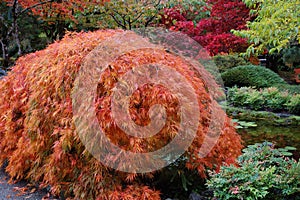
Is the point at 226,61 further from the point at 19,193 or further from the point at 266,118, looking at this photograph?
the point at 19,193

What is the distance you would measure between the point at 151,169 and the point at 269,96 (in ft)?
17.8

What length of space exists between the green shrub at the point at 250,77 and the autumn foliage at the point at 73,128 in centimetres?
576

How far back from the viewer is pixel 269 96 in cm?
688

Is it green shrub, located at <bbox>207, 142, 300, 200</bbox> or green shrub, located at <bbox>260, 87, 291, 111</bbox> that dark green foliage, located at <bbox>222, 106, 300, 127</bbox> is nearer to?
green shrub, located at <bbox>260, 87, 291, 111</bbox>

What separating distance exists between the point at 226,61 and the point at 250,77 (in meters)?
1.21

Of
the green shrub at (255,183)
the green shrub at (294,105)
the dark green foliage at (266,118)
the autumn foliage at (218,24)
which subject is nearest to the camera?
the green shrub at (255,183)

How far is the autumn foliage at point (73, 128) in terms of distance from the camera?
220cm

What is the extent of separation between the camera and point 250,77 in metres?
8.38

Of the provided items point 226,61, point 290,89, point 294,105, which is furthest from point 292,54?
point 294,105

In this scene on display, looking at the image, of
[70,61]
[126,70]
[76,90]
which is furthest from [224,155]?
[70,61]

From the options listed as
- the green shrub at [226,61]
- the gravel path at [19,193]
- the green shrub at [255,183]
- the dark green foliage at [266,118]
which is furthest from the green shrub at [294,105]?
the gravel path at [19,193]

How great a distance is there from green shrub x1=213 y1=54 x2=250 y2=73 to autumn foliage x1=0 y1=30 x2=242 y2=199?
6508 millimetres

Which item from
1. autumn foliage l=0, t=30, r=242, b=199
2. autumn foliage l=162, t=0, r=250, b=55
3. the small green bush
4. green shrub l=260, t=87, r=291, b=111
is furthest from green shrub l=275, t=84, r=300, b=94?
autumn foliage l=0, t=30, r=242, b=199

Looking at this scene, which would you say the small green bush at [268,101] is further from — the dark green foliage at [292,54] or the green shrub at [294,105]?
the dark green foliage at [292,54]
